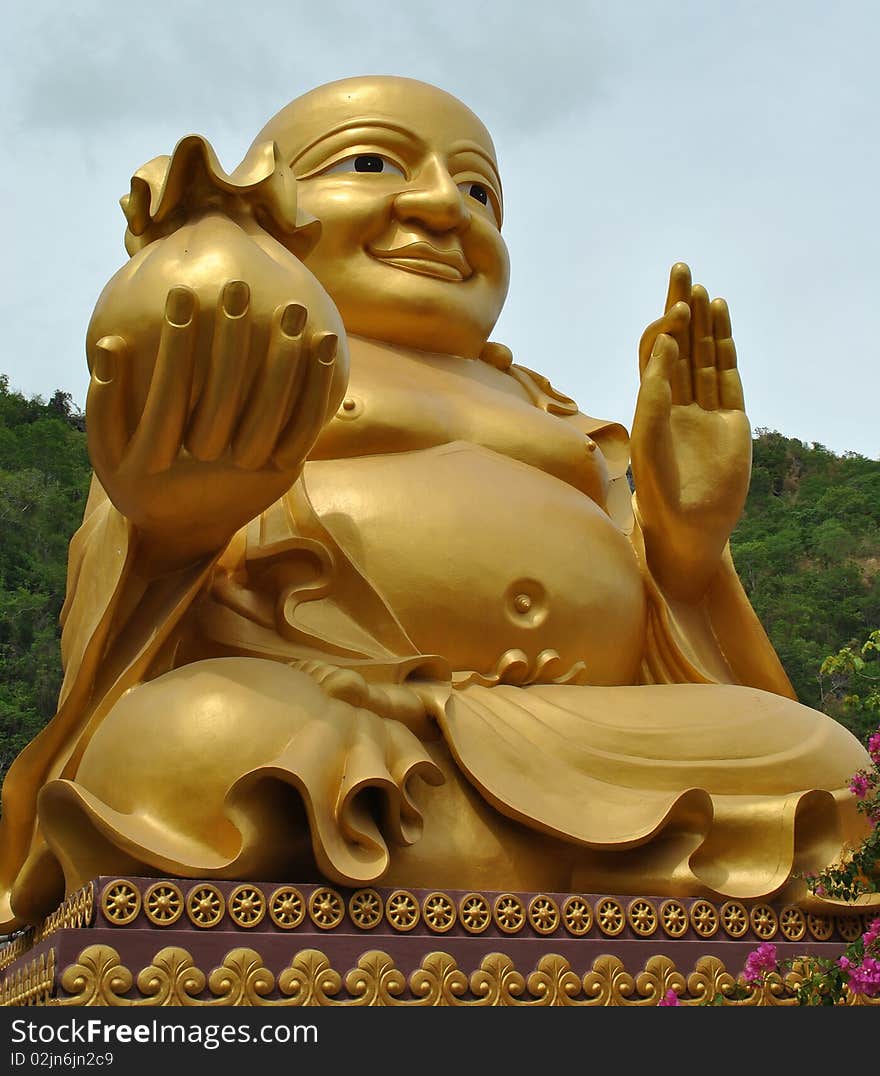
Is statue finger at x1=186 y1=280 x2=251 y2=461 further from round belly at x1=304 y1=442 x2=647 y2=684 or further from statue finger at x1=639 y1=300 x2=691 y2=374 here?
statue finger at x1=639 y1=300 x2=691 y2=374

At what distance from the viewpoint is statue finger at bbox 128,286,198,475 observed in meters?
2.89

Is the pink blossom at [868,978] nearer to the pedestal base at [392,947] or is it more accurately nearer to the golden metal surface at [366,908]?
the pedestal base at [392,947]

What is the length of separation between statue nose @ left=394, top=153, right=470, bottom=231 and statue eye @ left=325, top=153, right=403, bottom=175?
Answer: 9 cm

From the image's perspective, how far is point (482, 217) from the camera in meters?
4.51

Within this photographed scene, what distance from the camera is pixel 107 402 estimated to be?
2.99 m

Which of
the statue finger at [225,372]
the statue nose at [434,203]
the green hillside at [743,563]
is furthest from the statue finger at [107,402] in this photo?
the green hillside at [743,563]

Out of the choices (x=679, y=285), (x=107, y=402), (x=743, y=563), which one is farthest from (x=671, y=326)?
(x=743, y=563)

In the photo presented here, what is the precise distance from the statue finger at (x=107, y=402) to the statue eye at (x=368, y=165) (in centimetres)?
160

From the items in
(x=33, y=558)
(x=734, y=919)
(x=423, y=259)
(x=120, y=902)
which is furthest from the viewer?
Answer: (x=33, y=558)

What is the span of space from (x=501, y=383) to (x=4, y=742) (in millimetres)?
10241

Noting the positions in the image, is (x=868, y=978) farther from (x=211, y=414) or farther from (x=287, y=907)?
(x=211, y=414)

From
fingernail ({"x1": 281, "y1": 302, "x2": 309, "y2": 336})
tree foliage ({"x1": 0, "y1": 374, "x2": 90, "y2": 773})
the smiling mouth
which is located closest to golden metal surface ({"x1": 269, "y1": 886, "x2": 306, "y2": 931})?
fingernail ({"x1": 281, "y1": 302, "x2": 309, "y2": 336})

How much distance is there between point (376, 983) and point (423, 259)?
2301mm

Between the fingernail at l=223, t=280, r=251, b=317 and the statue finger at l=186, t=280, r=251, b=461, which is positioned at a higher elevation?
the fingernail at l=223, t=280, r=251, b=317
